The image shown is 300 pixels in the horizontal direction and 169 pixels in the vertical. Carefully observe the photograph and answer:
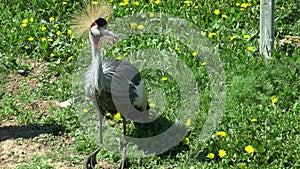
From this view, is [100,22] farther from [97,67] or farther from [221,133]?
[221,133]

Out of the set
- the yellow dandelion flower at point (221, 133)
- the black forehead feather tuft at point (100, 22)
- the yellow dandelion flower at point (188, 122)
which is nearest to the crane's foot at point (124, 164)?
the yellow dandelion flower at point (188, 122)

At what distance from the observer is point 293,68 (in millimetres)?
6539

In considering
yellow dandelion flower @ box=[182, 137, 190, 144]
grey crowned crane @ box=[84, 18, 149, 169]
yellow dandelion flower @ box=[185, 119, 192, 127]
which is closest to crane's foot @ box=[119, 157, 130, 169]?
grey crowned crane @ box=[84, 18, 149, 169]

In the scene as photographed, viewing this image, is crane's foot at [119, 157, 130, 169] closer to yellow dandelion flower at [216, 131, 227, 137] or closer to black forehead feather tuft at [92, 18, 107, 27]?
yellow dandelion flower at [216, 131, 227, 137]

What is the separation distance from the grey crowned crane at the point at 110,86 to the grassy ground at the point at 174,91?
400 millimetres

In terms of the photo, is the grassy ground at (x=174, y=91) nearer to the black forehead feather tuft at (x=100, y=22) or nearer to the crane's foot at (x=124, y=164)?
the crane's foot at (x=124, y=164)

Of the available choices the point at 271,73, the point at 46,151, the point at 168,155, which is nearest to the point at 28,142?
the point at 46,151

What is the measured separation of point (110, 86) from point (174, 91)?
3.54 feet

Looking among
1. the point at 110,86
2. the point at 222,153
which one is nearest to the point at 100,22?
the point at 110,86

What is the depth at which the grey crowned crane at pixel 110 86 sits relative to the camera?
18.5 feet

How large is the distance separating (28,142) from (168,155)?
1.26 metres

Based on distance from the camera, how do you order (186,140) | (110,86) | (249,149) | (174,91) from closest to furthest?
1. (249,149)
2. (110,86)
3. (186,140)
4. (174,91)

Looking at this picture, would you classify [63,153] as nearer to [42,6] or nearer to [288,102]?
[288,102]

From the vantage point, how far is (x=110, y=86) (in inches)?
224
